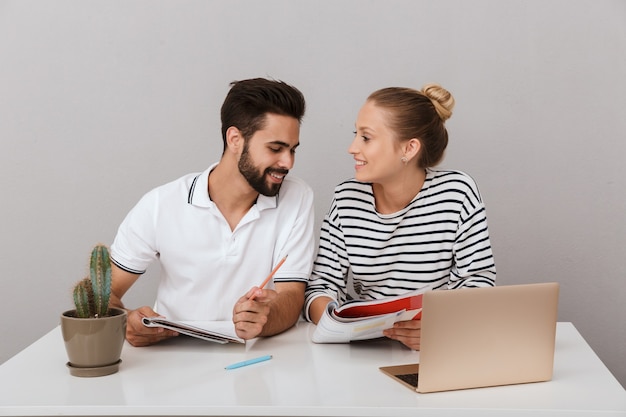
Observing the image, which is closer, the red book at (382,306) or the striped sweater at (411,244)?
the red book at (382,306)

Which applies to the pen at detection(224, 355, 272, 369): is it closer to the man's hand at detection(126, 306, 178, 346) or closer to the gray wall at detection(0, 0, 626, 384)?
the man's hand at detection(126, 306, 178, 346)

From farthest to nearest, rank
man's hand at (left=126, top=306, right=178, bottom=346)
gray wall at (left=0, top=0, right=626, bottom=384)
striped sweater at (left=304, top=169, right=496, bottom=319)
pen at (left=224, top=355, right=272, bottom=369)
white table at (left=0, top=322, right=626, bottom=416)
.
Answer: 1. gray wall at (left=0, top=0, right=626, bottom=384)
2. striped sweater at (left=304, top=169, right=496, bottom=319)
3. man's hand at (left=126, top=306, right=178, bottom=346)
4. pen at (left=224, top=355, right=272, bottom=369)
5. white table at (left=0, top=322, right=626, bottom=416)

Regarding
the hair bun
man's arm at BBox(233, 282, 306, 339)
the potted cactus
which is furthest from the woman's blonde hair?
the potted cactus

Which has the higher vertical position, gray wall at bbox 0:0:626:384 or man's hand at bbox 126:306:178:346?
gray wall at bbox 0:0:626:384

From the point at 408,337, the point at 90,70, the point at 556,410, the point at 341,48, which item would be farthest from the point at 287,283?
the point at 90,70

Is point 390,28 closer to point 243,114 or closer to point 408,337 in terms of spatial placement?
point 243,114

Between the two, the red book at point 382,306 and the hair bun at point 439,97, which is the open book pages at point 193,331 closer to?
the red book at point 382,306

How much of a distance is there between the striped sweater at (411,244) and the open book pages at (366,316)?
372 millimetres

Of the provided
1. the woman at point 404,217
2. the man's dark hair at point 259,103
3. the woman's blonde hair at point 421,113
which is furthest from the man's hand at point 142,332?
the woman's blonde hair at point 421,113

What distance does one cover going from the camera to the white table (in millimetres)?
1318

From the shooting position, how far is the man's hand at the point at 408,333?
1.68 metres

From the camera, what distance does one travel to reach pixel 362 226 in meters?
2.15

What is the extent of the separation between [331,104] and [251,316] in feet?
4.38

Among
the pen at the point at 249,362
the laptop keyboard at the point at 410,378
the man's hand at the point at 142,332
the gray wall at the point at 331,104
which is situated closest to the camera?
the laptop keyboard at the point at 410,378
